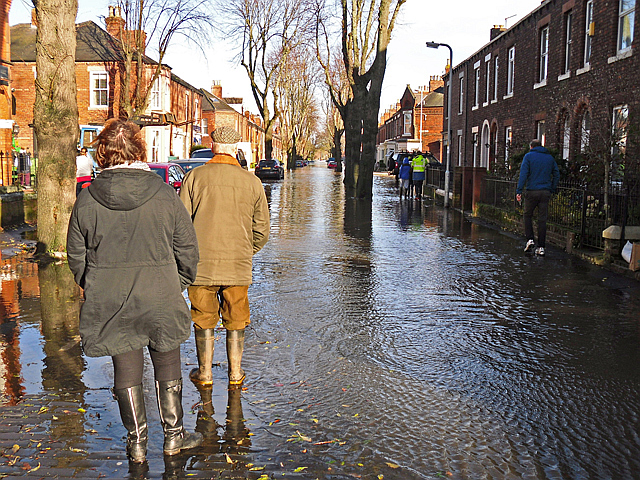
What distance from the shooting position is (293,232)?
1537 cm

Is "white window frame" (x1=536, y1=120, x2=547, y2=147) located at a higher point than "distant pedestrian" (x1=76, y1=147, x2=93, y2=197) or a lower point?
higher

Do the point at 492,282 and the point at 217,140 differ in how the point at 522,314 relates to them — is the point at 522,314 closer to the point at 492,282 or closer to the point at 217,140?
the point at 492,282

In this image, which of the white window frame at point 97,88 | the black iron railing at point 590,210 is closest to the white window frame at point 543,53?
the black iron railing at point 590,210

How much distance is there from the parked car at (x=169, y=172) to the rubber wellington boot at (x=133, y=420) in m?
14.9

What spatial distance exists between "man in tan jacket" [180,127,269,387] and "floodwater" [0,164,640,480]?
1.23ft

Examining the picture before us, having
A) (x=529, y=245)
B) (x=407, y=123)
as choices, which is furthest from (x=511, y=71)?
(x=407, y=123)

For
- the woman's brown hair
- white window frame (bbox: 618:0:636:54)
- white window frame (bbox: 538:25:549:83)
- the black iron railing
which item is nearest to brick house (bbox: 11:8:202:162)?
white window frame (bbox: 538:25:549:83)

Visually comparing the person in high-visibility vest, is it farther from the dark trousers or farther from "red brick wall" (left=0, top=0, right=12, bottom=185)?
→ the dark trousers

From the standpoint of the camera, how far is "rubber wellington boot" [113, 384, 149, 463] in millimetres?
3844

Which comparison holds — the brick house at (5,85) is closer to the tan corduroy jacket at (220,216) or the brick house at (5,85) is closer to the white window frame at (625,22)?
the white window frame at (625,22)

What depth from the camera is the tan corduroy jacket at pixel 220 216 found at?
16.5 ft

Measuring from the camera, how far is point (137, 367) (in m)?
3.87

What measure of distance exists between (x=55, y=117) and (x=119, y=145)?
7.47m

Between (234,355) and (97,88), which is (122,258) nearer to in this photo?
(234,355)
